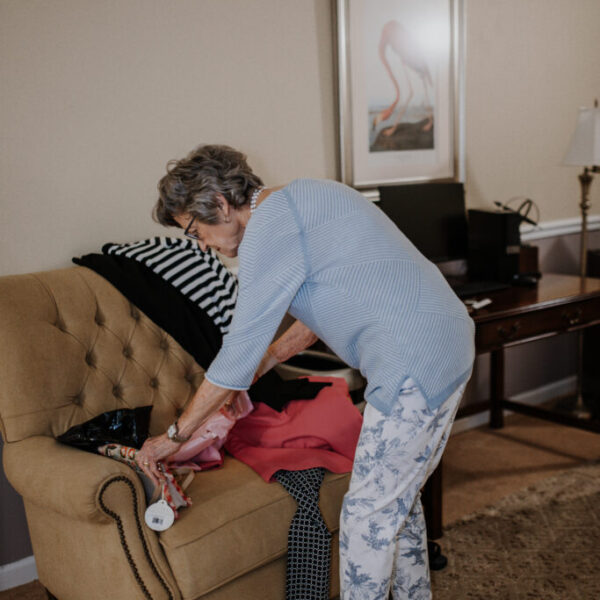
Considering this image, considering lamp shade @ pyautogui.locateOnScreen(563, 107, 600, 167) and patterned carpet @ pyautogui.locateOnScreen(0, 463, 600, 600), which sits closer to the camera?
patterned carpet @ pyautogui.locateOnScreen(0, 463, 600, 600)

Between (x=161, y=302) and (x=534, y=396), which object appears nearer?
(x=161, y=302)

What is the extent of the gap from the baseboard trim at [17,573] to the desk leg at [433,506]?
1418mm

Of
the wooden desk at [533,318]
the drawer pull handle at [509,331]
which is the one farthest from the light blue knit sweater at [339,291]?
the drawer pull handle at [509,331]

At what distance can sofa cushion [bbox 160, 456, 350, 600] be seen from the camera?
1.59 m

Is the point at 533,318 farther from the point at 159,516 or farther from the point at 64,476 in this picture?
the point at 64,476

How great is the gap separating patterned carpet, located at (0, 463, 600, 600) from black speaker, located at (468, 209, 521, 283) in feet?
3.13

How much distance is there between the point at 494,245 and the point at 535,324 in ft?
1.62

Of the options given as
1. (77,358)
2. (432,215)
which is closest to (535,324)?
(432,215)

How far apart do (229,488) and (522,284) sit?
1767 mm

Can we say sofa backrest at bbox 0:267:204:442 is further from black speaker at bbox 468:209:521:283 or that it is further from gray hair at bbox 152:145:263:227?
black speaker at bbox 468:209:521:283

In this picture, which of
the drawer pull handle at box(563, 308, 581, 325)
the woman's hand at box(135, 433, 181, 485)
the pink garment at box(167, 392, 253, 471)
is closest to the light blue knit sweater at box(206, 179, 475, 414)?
the woman's hand at box(135, 433, 181, 485)

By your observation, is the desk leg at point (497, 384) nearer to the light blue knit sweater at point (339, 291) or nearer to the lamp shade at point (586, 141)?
the lamp shade at point (586, 141)

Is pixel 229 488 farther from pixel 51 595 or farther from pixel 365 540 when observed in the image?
pixel 51 595

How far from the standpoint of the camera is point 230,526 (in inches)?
65.7
